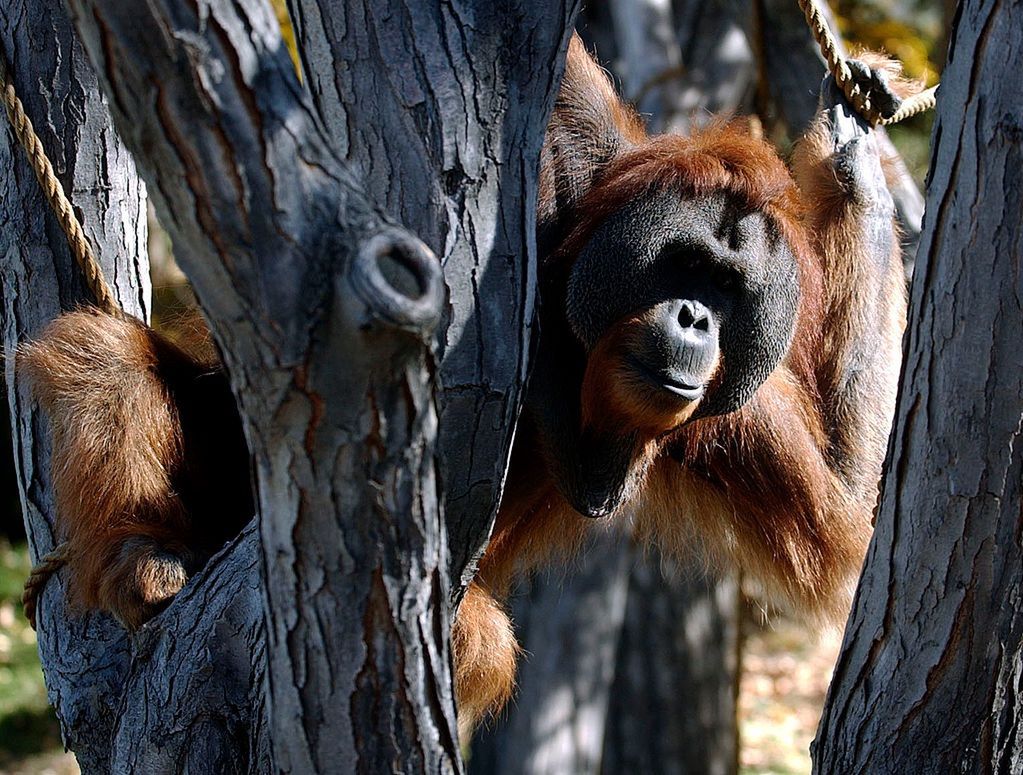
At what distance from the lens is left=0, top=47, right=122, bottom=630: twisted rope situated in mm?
2561

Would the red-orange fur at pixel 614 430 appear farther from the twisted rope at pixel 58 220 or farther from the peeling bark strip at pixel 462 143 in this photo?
the peeling bark strip at pixel 462 143

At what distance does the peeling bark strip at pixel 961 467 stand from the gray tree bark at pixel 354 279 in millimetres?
645

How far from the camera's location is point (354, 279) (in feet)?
4.09

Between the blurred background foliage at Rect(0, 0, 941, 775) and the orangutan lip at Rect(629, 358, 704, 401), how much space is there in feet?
10.2

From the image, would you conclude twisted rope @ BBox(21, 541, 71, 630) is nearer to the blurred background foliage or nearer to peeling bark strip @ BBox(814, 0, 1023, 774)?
peeling bark strip @ BBox(814, 0, 1023, 774)

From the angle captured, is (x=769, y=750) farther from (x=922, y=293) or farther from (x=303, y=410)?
(x=303, y=410)

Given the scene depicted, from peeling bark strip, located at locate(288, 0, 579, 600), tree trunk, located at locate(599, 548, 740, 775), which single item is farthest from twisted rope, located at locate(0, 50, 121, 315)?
tree trunk, located at locate(599, 548, 740, 775)

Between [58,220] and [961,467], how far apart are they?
1.96m

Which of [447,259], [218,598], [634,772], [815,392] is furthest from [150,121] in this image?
[634,772]

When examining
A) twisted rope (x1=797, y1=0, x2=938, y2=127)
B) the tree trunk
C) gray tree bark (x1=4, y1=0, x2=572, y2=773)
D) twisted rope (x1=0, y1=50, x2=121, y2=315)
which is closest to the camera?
gray tree bark (x1=4, y1=0, x2=572, y2=773)

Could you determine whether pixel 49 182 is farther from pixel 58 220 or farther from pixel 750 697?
pixel 750 697

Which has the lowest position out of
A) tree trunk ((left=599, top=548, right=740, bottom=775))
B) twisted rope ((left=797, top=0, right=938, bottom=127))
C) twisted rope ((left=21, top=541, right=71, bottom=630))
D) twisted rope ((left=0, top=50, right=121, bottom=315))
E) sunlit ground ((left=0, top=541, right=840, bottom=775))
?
sunlit ground ((left=0, top=541, right=840, bottom=775))

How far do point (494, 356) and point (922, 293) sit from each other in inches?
Answer: 27.7

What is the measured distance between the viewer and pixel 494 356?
1.88 metres
